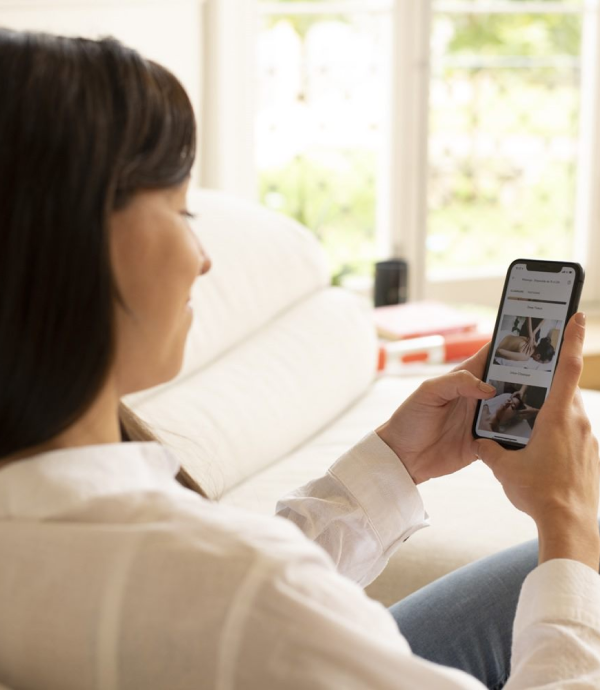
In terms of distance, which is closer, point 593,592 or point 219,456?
point 593,592

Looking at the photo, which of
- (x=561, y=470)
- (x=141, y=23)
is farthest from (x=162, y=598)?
(x=141, y=23)

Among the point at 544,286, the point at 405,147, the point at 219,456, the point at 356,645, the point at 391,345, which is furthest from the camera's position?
the point at 405,147

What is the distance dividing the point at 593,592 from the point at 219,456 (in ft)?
3.47

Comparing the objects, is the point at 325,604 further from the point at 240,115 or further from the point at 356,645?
the point at 240,115

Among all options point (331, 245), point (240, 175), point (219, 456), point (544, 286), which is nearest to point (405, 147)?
point (331, 245)

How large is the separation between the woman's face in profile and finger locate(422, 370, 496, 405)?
40cm

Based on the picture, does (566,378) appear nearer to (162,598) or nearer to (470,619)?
(470,619)

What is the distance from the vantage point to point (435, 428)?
106 cm

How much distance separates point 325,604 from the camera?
1.77ft

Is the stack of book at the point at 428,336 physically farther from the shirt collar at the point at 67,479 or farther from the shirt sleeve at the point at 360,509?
the shirt collar at the point at 67,479

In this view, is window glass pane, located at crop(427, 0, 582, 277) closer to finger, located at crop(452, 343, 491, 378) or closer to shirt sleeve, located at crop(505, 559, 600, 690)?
finger, located at crop(452, 343, 491, 378)

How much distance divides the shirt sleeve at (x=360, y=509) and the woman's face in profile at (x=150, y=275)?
0.38 metres

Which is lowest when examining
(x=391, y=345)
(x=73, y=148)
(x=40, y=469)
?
(x=391, y=345)

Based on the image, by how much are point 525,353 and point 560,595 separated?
362 millimetres
